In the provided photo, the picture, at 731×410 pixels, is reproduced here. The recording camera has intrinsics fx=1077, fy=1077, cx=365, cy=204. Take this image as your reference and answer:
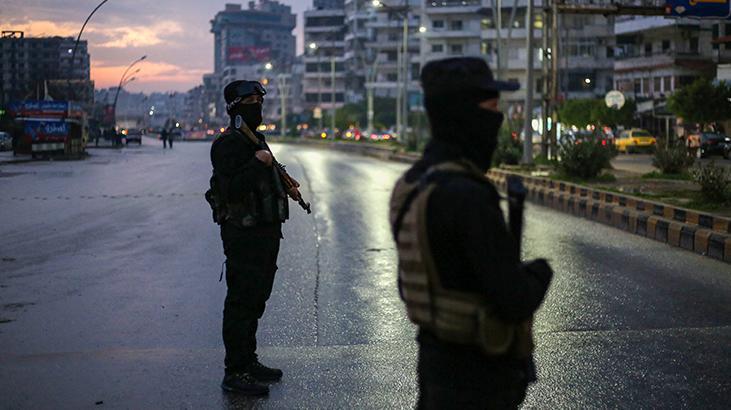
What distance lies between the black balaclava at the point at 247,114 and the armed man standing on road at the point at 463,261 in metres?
3.14

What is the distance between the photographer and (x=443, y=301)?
313 centimetres

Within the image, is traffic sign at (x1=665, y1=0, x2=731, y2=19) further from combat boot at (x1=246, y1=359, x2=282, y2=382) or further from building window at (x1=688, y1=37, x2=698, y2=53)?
building window at (x1=688, y1=37, x2=698, y2=53)

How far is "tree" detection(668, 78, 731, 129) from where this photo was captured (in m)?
55.8

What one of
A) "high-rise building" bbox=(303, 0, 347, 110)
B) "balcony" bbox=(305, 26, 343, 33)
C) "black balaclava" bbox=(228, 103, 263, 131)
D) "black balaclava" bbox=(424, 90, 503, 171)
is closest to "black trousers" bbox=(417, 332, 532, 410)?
"black balaclava" bbox=(424, 90, 503, 171)

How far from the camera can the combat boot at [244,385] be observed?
20.6 ft

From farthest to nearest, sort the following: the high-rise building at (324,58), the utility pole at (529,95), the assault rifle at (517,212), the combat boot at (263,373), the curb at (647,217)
Answer: 1. the high-rise building at (324,58)
2. the utility pole at (529,95)
3. the curb at (647,217)
4. the combat boot at (263,373)
5. the assault rifle at (517,212)

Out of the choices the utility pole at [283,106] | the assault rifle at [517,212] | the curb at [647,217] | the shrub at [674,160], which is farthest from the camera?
the utility pole at [283,106]

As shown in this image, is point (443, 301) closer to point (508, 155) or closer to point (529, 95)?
point (529, 95)

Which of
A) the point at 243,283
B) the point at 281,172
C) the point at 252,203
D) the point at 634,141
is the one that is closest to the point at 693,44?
the point at 634,141

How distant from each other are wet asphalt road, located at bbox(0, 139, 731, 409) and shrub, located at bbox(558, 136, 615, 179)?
7.89 m

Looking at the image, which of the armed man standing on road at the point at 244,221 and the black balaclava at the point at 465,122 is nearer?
the black balaclava at the point at 465,122

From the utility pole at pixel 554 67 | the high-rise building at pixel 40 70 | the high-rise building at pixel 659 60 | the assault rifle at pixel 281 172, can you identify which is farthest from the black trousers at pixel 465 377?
the high-rise building at pixel 40 70

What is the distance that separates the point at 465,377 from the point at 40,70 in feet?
353

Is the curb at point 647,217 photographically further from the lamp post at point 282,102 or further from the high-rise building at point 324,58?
the high-rise building at point 324,58
